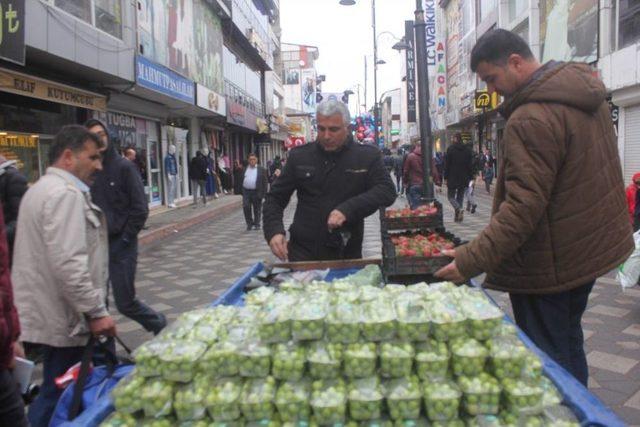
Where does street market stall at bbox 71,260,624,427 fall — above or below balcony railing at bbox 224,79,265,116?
below

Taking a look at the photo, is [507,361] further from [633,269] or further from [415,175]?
[415,175]

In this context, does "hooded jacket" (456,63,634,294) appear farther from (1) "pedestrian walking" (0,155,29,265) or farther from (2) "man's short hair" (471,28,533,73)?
(1) "pedestrian walking" (0,155,29,265)

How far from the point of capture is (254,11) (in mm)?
33812

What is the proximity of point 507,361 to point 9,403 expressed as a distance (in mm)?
1864

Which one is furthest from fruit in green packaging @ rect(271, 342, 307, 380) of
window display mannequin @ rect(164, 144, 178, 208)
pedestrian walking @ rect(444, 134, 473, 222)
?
window display mannequin @ rect(164, 144, 178, 208)

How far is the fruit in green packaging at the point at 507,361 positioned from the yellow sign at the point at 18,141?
9.97 meters

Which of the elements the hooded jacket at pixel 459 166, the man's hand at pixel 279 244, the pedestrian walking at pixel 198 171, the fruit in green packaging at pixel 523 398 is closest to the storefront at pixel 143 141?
the pedestrian walking at pixel 198 171

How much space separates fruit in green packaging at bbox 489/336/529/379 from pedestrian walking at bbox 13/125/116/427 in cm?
200

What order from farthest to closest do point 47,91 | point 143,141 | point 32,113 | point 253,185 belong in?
point 143,141
point 253,185
point 32,113
point 47,91

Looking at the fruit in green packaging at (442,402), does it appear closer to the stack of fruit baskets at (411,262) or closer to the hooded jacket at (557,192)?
the hooded jacket at (557,192)

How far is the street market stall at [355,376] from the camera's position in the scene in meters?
1.79

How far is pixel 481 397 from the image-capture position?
5.88ft

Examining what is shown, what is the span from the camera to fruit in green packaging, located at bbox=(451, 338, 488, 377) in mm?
1854

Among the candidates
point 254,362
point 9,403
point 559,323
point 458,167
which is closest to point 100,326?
point 9,403
